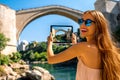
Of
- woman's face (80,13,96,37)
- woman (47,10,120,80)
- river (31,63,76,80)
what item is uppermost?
woman's face (80,13,96,37)

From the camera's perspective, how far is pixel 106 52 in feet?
5.06

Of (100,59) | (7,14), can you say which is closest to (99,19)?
(100,59)

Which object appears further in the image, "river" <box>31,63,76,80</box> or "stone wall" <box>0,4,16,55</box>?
"stone wall" <box>0,4,16,55</box>

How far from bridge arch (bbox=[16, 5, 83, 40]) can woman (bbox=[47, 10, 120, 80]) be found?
1250 inches

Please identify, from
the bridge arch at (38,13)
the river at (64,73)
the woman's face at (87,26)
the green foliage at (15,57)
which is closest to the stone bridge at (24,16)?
the bridge arch at (38,13)

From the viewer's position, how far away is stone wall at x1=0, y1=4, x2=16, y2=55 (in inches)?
1063

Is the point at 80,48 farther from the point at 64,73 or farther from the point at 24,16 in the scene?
the point at 24,16

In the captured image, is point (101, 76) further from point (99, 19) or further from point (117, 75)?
point (99, 19)

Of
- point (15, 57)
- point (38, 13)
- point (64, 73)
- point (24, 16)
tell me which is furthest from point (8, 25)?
point (64, 73)

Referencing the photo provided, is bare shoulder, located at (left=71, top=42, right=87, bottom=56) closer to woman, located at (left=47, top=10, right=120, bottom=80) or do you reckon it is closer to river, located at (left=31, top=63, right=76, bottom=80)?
woman, located at (left=47, top=10, right=120, bottom=80)

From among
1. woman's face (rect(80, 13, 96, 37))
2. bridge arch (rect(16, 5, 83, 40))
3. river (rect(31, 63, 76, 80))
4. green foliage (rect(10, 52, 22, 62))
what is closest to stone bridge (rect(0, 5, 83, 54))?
bridge arch (rect(16, 5, 83, 40))

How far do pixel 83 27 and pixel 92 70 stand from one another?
0.24 m

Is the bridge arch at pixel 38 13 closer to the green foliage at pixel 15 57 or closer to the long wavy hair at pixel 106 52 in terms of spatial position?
the green foliage at pixel 15 57

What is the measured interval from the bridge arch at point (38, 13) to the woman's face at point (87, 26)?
31.7 m
